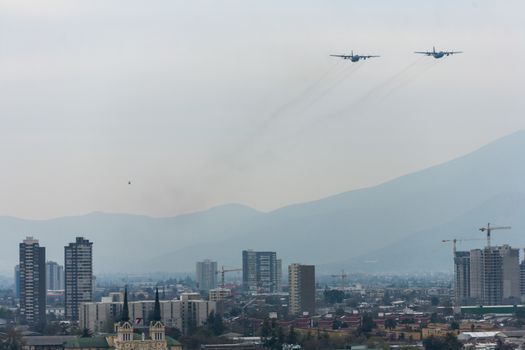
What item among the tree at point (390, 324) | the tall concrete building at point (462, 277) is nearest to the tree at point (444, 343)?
the tree at point (390, 324)

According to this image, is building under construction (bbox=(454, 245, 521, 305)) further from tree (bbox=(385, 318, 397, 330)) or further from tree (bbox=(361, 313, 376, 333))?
tree (bbox=(361, 313, 376, 333))

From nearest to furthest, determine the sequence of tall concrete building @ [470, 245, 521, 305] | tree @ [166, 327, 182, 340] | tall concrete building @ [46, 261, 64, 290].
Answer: tree @ [166, 327, 182, 340] < tall concrete building @ [470, 245, 521, 305] < tall concrete building @ [46, 261, 64, 290]

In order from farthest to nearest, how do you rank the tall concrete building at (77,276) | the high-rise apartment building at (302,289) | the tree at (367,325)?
the high-rise apartment building at (302,289), the tall concrete building at (77,276), the tree at (367,325)

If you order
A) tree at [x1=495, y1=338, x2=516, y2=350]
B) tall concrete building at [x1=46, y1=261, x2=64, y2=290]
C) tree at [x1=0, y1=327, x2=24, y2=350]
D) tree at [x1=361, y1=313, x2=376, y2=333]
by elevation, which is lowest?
tree at [x1=495, y1=338, x2=516, y2=350]

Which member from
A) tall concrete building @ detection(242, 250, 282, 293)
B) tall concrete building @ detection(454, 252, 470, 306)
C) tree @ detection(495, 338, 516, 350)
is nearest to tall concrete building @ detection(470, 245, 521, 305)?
tall concrete building @ detection(454, 252, 470, 306)

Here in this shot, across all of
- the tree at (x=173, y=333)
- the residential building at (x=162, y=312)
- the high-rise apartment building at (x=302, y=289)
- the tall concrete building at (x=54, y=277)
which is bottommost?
the tree at (x=173, y=333)

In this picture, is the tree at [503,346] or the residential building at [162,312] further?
the residential building at [162,312]

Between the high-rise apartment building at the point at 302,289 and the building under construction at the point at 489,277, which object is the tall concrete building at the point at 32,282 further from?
the building under construction at the point at 489,277
